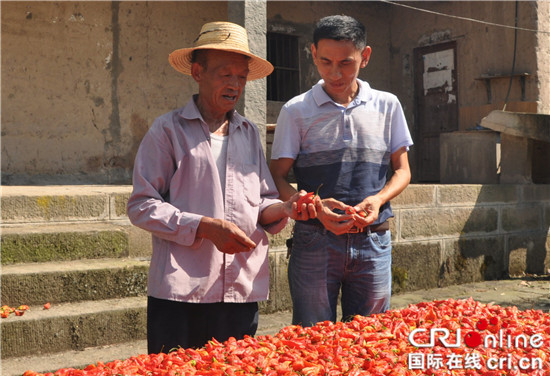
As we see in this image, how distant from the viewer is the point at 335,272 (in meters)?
2.77

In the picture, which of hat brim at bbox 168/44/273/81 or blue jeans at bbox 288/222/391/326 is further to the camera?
blue jeans at bbox 288/222/391/326

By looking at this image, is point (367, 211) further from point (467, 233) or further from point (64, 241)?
point (467, 233)

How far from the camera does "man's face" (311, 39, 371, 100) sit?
8.98ft

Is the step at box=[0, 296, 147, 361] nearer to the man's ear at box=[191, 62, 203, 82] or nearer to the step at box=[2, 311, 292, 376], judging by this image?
the step at box=[2, 311, 292, 376]

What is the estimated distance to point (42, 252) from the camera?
4.51 meters

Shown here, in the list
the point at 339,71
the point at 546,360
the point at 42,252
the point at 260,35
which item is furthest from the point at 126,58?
the point at 546,360

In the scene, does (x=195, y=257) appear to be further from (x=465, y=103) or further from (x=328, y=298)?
(x=465, y=103)

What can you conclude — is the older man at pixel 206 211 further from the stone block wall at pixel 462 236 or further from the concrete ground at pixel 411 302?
the stone block wall at pixel 462 236

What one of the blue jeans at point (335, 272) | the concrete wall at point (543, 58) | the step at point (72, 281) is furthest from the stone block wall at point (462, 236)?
the blue jeans at point (335, 272)

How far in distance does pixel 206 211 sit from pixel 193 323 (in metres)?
0.46

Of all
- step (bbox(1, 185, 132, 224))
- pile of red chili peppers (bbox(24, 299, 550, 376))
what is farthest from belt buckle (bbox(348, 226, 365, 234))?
step (bbox(1, 185, 132, 224))

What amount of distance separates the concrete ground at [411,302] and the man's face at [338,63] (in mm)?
2304

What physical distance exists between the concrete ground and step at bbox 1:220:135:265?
771 mm

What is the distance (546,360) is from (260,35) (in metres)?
4.80
